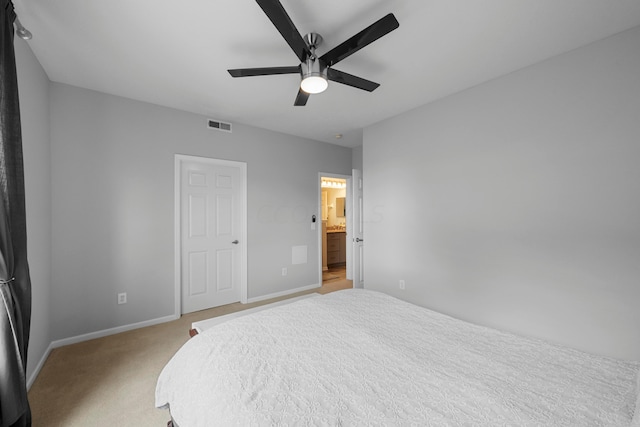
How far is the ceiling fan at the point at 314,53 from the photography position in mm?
1385

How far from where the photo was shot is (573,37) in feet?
6.26

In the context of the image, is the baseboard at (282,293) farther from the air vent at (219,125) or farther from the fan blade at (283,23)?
the fan blade at (283,23)

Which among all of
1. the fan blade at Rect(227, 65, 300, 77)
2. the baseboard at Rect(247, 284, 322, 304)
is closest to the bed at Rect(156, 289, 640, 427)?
the fan blade at Rect(227, 65, 300, 77)

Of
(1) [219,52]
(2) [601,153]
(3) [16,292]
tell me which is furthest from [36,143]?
(2) [601,153]

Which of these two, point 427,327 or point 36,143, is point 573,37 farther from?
point 36,143

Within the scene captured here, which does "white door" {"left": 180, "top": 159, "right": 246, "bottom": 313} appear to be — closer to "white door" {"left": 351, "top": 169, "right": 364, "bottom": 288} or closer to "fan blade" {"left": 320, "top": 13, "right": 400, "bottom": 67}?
"white door" {"left": 351, "top": 169, "right": 364, "bottom": 288}

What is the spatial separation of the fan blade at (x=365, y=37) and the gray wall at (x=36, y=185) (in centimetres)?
221

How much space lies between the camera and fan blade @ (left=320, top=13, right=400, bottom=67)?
1395 millimetres

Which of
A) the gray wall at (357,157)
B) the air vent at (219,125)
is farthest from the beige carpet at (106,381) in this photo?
the gray wall at (357,157)

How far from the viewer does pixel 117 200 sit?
2.80 m

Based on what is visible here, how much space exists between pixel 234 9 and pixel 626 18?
260 cm

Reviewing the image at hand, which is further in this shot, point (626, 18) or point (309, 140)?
point (309, 140)

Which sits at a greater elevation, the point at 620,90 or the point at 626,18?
the point at 626,18

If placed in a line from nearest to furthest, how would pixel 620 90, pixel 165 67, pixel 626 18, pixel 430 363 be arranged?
1. pixel 430 363
2. pixel 626 18
3. pixel 620 90
4. pixel 165 67
